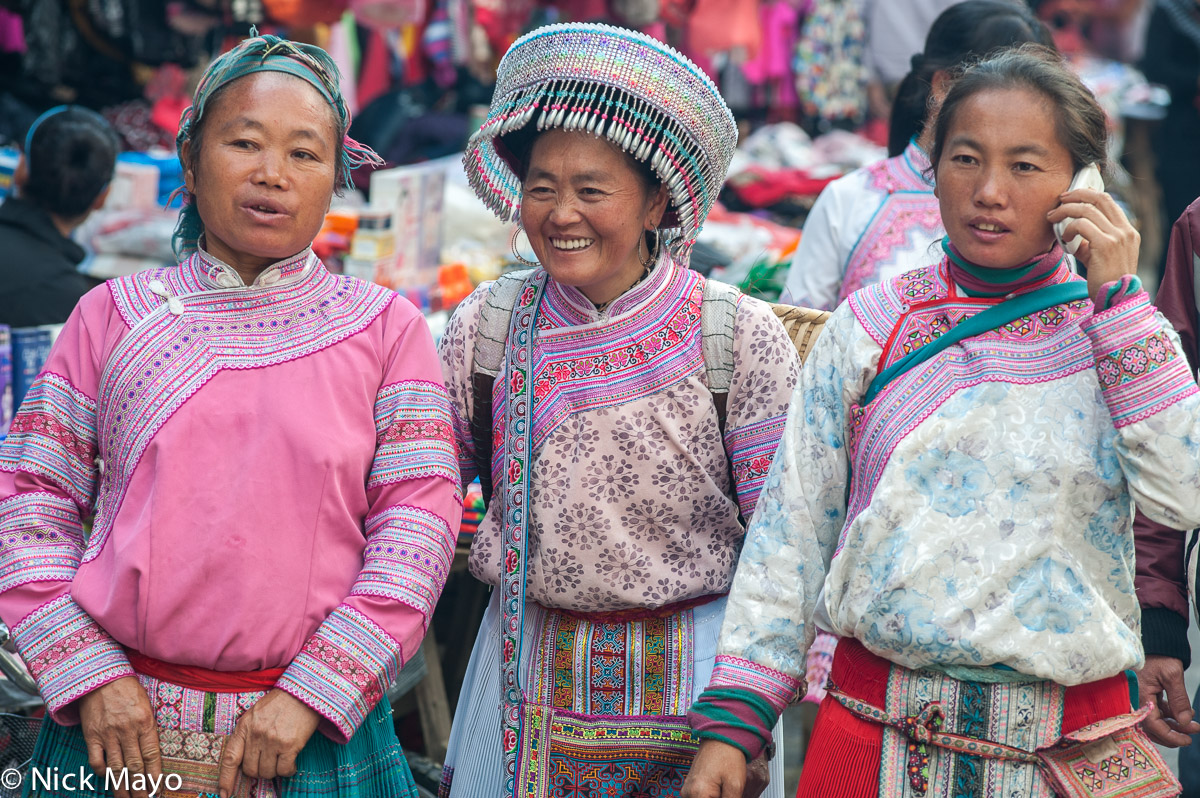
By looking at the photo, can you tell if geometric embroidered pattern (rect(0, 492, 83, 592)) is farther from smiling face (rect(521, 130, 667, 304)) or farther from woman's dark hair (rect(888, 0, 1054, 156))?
woman's dark hair (rect(888, 0, 1054, 156))

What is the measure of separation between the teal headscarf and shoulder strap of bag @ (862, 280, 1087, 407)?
1109mm

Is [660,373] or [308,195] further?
[660,373]

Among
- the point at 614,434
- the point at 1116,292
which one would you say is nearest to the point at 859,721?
the point at 614,434

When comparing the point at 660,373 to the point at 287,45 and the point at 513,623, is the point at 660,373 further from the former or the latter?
the point at 287,45

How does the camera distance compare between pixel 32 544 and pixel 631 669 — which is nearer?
pixel 32 544

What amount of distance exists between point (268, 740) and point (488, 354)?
0.86 metres

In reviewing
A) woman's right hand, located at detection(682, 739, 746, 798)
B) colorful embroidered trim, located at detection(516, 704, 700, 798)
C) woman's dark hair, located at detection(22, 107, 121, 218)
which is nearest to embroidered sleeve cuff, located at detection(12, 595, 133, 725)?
colorful embroidered trim, located at detection(516, 704, 700, 798)

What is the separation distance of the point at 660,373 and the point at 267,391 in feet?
A: 2.39

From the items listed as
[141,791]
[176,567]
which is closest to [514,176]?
[176,567]

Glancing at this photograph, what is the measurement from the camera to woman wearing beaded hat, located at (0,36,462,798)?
2.05m

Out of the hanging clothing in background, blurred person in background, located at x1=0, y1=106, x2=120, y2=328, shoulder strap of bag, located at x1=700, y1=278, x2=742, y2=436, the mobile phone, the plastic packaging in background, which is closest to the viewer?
the mobile phone

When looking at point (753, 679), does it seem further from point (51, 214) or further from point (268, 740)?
point (51, 214)

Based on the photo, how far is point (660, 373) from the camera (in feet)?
7.84

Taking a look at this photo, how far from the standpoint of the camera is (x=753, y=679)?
207 cm
